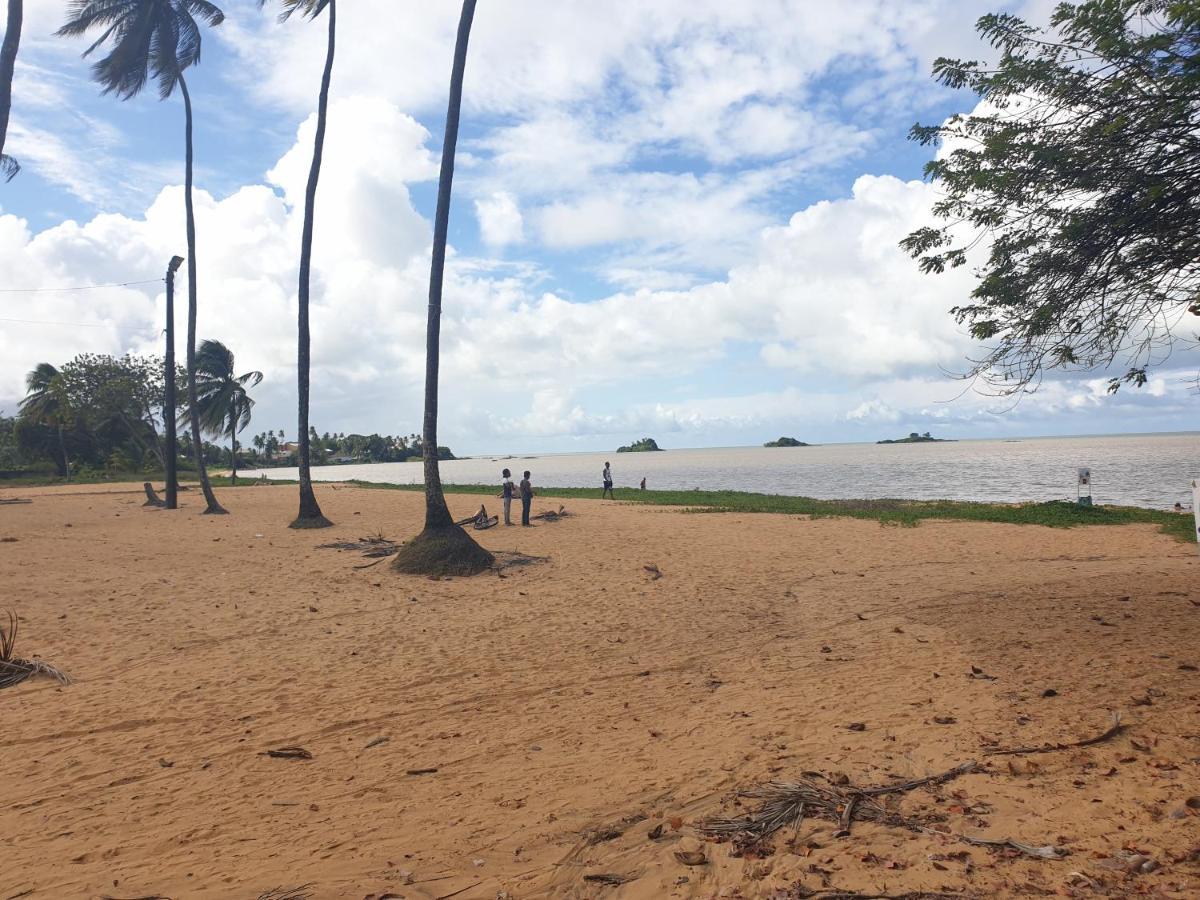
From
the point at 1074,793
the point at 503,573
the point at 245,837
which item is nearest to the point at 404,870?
the point at 245,837

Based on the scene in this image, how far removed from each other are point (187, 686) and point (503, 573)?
6269 mm

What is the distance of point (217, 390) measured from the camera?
1880 inches

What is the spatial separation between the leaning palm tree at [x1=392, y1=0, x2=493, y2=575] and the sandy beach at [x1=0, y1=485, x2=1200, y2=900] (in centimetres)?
86

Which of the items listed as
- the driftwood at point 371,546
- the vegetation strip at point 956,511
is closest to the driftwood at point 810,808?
the driftwood at point 371,546

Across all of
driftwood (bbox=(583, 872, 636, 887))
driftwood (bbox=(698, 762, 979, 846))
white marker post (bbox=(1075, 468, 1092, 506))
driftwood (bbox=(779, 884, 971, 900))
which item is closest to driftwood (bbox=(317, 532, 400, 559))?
driftwood (bbox=(698, 762, 979, 846))

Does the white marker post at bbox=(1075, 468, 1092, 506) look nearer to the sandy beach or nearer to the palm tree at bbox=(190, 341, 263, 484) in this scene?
the sandy beach

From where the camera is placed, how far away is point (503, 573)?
12320mm

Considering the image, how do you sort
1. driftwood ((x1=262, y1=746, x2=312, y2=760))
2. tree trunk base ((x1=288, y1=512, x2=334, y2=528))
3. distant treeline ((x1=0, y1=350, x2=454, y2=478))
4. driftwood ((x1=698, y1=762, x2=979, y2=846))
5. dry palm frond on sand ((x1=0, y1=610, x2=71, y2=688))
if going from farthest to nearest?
distant treeline ((x1=0, y1=350, x2=454, y2=478))
tree trunk base ((x1=288, y1=512, x2=334, y2=528))
dry palm frond on sand ((x1=0, y1=610, x2=71, y2=688))
driftwood ((x1=262, y1=746, x2=312, y2=760))
driftwood ((x1=698, y1=762, x2=979, y2=846))

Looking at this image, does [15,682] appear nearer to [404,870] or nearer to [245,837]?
[245,837]

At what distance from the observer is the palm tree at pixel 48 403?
146 ft

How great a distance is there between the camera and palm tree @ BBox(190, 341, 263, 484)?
46.8 meters

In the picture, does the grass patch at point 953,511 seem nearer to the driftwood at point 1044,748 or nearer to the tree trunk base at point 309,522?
the tree trunk base at point 309,522

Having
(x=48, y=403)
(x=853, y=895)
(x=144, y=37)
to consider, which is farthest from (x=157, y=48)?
(x=48, y=403)

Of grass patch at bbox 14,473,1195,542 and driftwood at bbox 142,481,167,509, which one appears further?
driftwood at bbox 142,481,167,509
